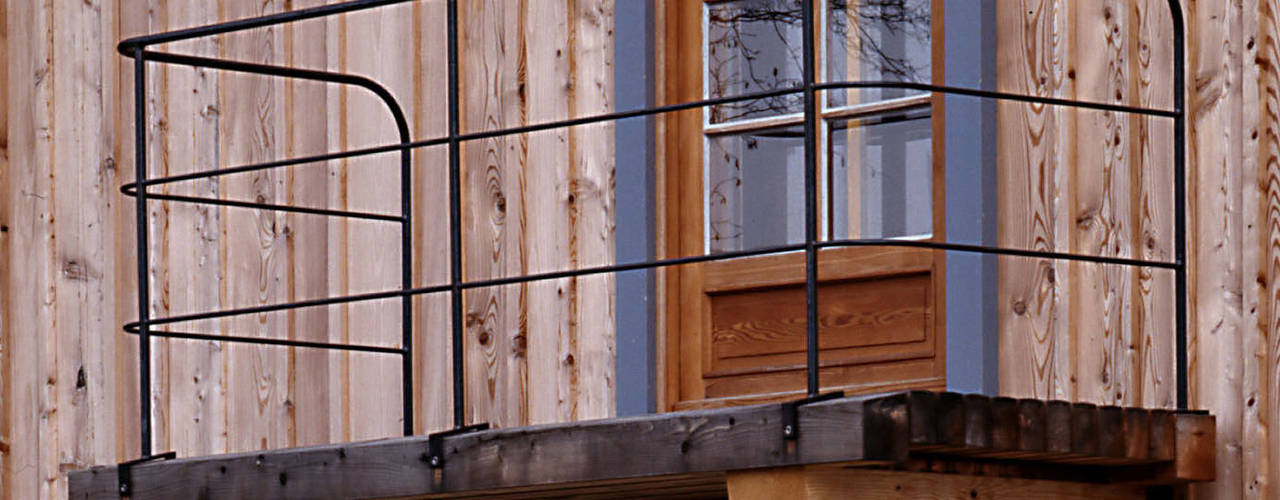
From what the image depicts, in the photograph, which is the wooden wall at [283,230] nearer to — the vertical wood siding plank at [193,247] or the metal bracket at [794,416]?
the vertical wood siding plank at [193,247]

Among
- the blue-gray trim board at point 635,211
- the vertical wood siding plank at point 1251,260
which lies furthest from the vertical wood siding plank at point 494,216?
the vertical wood siding plank at point 1251,260

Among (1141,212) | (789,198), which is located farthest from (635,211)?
(1141,212)

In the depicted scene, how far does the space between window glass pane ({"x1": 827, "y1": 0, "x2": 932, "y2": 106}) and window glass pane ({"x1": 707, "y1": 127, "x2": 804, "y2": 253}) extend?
22 cm

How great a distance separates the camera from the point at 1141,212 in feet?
18.8

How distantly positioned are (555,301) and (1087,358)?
1.77 meters

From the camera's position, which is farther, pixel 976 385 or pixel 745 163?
pixel 745 163

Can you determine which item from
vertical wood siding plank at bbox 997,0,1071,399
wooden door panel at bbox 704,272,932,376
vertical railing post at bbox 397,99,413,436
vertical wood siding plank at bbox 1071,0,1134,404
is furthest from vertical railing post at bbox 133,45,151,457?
vertical wood siding plank at bbox 1071,0,1134,404

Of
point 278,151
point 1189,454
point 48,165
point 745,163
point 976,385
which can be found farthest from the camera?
point 48,165

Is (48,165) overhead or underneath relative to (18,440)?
overhead

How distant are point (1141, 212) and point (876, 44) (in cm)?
97

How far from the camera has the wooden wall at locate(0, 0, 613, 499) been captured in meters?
6.96

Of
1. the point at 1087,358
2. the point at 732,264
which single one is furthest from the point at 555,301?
the point at 1087,358

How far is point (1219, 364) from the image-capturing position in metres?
5.57

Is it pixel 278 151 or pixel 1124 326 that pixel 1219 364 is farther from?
pixel 278 151
